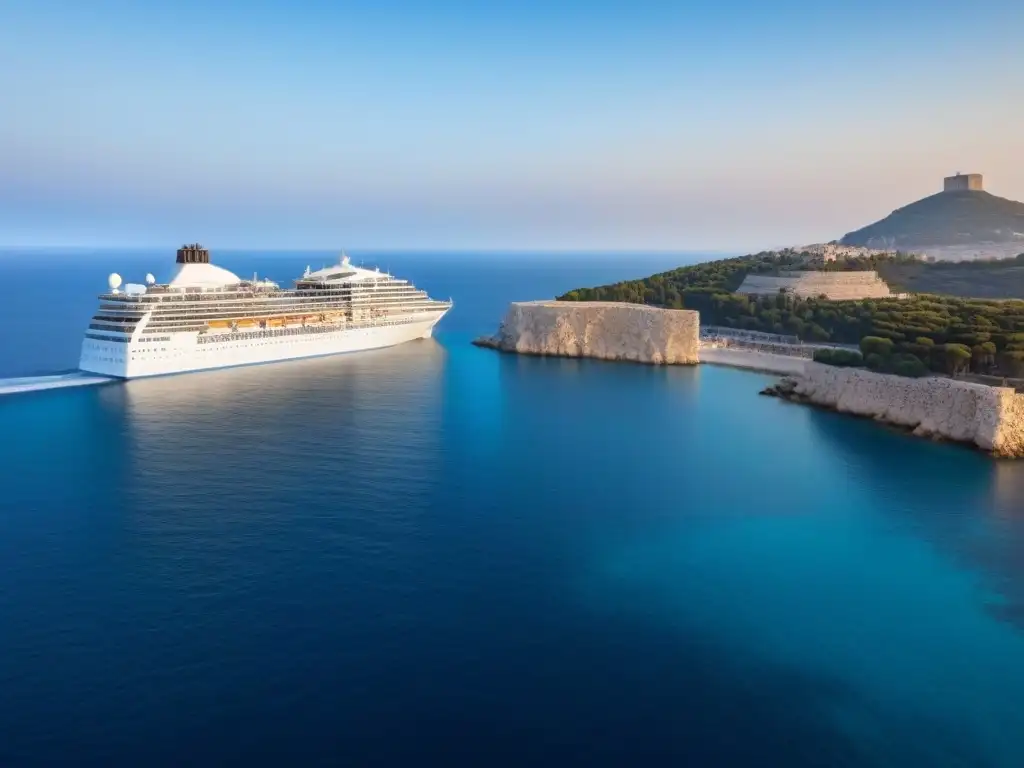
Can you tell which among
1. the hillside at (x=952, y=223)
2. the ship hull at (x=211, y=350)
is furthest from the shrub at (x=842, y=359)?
the hillside at (x=952, y=223)

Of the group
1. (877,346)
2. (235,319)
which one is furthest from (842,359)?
(235,319)

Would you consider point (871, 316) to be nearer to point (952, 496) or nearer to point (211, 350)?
point (952, 496)

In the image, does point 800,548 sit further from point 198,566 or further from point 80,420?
point 80,420

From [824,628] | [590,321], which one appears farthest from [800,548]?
[590,321]

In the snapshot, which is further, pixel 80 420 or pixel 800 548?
pixel 80 420

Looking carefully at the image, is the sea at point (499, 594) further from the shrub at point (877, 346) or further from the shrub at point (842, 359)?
the shrub at point (877, 346)
